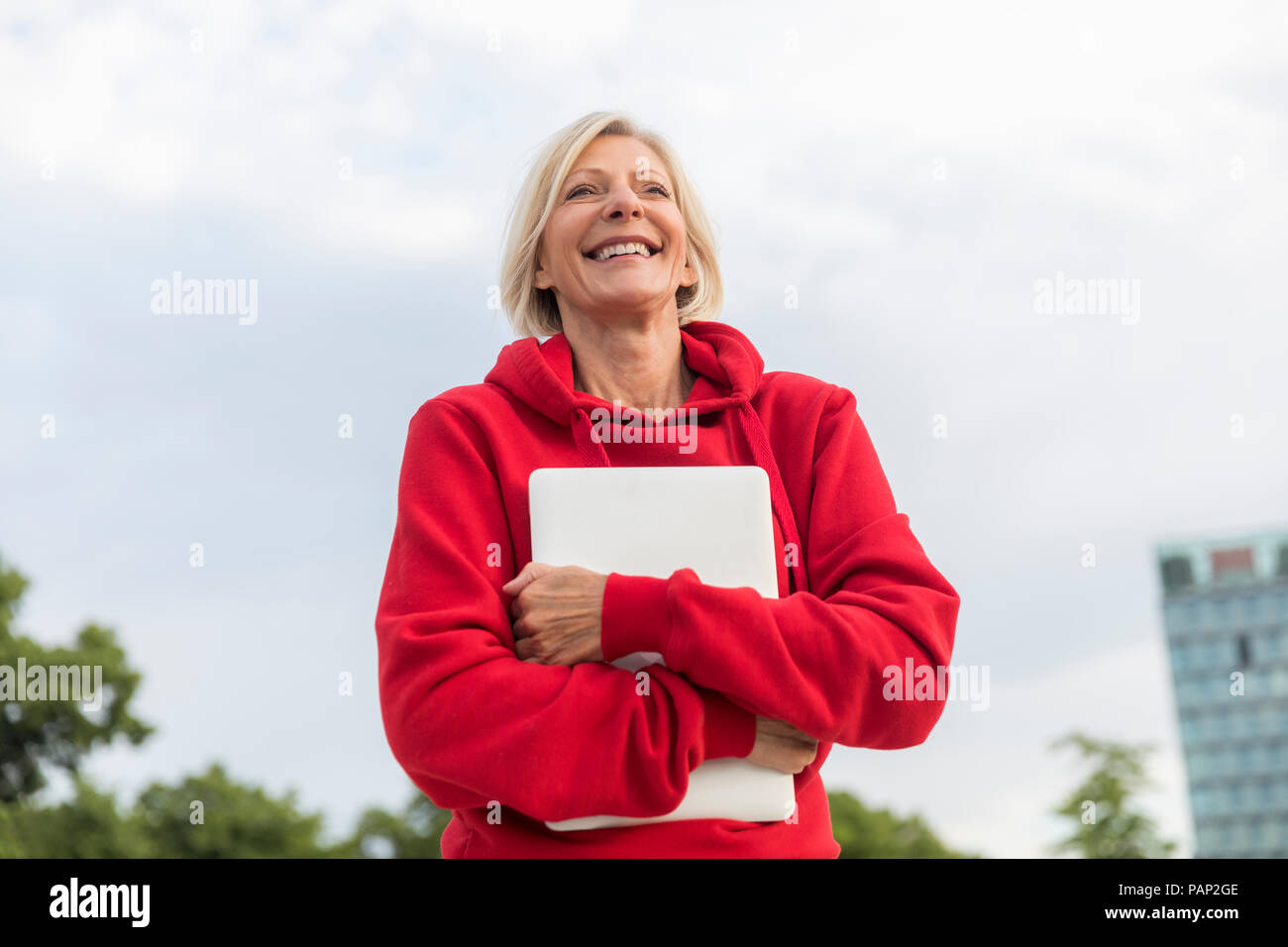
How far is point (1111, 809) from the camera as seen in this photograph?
4256 centimetres

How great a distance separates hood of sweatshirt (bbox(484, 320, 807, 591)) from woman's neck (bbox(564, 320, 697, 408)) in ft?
0.18

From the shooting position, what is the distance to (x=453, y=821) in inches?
128

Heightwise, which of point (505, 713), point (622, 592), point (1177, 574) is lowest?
point (505, 713)

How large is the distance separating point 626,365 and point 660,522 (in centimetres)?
73

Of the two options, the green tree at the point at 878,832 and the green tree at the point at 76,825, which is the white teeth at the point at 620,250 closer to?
the green tree at the point at 76,825

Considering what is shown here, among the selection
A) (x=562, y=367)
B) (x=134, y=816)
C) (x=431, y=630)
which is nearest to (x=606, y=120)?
(x=562, y=367)

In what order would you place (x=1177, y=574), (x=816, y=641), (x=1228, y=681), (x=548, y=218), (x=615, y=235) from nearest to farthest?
(x=816, y=641) < (x=615, y=235) < (x=548, y=218) < (x=1228, y=681) < (x=1177, y=574)

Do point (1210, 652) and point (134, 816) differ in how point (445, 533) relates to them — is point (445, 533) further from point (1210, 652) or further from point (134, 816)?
point (1210, 652)

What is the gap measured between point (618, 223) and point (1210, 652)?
128968 mm

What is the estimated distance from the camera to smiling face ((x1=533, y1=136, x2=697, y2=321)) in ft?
11.6

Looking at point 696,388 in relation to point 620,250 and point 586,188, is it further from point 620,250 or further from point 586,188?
point 586,188

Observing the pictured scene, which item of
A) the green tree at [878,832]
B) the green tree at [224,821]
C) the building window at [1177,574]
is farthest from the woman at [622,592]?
the building window at [1177,574]

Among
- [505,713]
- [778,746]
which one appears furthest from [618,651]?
[778,746]

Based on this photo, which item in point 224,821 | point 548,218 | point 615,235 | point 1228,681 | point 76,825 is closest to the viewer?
point 615,235
